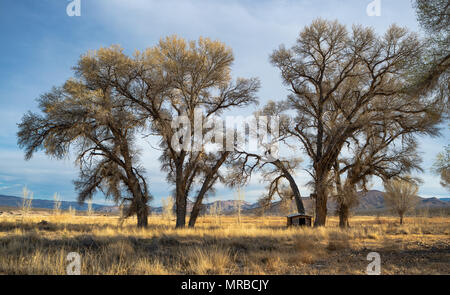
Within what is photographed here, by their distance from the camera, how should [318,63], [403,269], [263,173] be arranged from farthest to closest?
1. [263,173]
2. [318,63]
3. [403,269]

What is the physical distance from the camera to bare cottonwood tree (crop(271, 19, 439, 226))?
17.4 meters

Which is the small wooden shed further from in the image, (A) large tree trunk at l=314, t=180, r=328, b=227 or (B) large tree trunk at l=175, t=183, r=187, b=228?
(B) large tree trunk at l=175, t=183, r=187, b=228

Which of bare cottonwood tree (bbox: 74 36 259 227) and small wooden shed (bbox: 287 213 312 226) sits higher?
bare cottonwood tree (bbox: 74 36 259 227)

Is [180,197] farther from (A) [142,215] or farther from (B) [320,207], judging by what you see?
(B) [320,207]

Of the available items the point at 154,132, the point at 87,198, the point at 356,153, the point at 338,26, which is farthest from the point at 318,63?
the point at 87,198

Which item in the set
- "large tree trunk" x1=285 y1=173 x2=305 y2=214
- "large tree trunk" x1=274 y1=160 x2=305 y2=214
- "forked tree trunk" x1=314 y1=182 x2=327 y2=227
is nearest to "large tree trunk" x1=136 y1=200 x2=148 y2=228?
"large tree trunk" x1=274 y1=160 x2=305 y2=214

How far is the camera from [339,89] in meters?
20.9

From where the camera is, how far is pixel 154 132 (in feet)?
62.1

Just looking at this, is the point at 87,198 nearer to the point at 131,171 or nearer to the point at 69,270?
the point at 131,171

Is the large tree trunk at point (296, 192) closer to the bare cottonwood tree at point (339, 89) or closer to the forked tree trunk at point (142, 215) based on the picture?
the bare cottonwood tree at point (339, 89)

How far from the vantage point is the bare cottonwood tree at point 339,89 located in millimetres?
17438

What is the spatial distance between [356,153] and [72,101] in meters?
18.2

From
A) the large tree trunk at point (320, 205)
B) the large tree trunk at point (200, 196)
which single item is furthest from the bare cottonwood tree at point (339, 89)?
the large tree trunk at point (200, 196)
